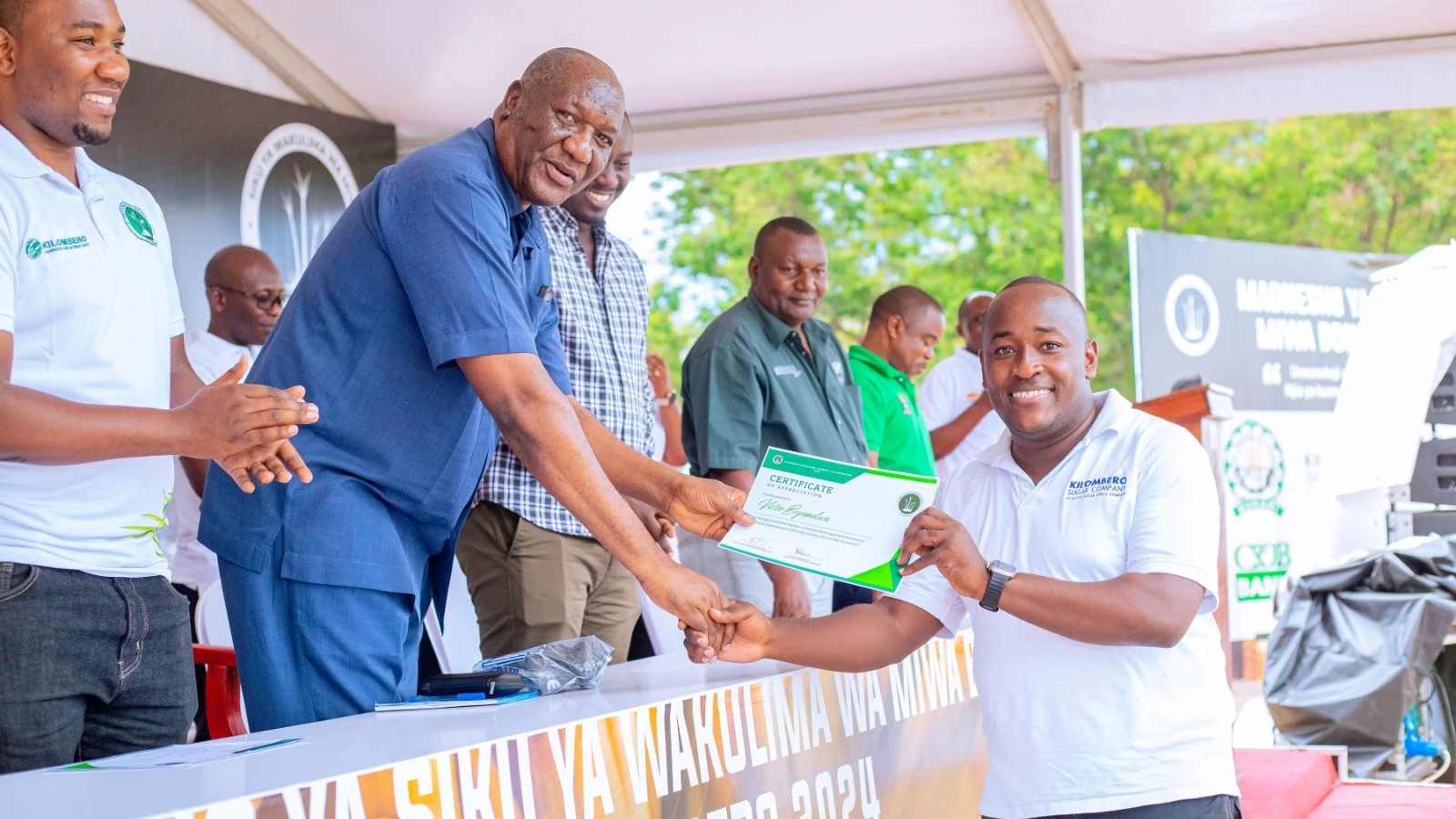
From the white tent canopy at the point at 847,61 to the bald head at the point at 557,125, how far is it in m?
3.50

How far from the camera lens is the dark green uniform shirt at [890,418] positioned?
5094 millimetres

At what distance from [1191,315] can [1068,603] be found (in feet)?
23.4

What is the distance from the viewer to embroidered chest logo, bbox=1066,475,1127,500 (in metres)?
2.44

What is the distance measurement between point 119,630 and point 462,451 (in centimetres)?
61

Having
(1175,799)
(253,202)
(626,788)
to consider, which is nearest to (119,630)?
(626,788)

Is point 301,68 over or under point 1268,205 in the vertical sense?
under

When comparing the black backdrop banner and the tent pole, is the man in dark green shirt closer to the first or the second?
the tent pole

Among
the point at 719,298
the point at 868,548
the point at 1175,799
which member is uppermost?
the point at 719,298

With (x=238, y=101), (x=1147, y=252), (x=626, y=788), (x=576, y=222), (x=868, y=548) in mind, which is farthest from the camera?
(x=1147, y=252)

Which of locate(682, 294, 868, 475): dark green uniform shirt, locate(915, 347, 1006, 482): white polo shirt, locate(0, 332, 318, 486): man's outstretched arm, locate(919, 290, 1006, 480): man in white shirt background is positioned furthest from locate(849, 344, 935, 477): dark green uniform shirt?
locate(0, 332, 318, 486): man's outstretched arm

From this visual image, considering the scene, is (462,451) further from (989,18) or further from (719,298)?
(719,298)

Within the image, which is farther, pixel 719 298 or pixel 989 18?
pixel 719 298

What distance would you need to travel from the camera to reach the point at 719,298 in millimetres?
18969

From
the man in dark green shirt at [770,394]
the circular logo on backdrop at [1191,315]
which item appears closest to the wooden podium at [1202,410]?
the man in dark green shirt at [770,394]
